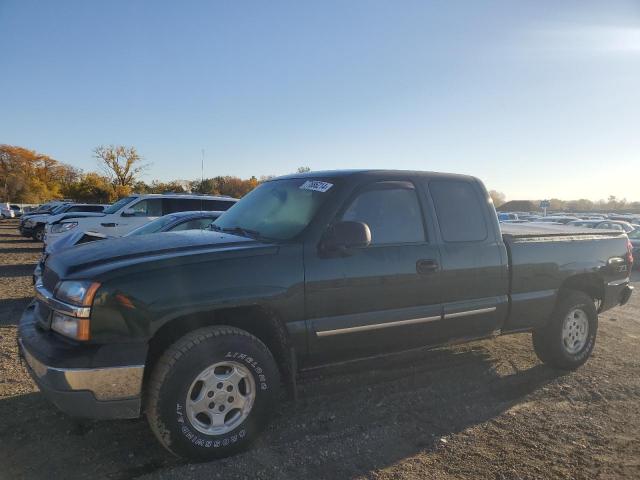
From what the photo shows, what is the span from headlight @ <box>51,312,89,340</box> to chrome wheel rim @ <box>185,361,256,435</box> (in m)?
0.72

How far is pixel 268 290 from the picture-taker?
312 cm

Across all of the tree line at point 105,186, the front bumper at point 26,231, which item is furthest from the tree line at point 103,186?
the front bumper at point 26,231

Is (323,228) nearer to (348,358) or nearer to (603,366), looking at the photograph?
(348,358)

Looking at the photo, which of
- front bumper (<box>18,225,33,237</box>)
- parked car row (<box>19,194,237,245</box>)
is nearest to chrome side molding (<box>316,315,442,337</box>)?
parked car row (<box>19,194,237,245</box>)

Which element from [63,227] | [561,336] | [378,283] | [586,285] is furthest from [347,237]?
[63,227]

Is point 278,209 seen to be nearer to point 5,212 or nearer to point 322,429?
point 322,429

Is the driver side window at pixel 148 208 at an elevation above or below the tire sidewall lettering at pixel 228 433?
above

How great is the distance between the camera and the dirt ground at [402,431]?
297 centimetres

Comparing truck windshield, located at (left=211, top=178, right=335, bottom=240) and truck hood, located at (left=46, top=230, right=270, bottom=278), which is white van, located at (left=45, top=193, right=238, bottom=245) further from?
truck hood, located at (left=46, top=230, right=270, bottom=278)

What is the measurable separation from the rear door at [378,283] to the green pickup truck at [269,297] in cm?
1

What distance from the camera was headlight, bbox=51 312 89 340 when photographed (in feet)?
8.86

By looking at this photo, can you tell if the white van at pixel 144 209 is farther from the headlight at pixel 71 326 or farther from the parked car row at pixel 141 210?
the headlight at pixel 71 326

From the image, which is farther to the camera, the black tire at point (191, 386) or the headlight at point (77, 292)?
the black tire at point (191, 386)

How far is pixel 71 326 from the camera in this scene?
108 inches
